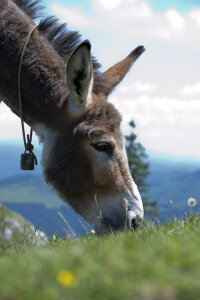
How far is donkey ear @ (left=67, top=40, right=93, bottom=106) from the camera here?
641 centimetres

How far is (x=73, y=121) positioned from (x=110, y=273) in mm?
4410

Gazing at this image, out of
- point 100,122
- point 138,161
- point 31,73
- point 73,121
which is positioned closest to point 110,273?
point 100,122

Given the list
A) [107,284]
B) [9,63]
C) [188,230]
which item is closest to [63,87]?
[9,63]

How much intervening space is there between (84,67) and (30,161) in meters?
1.89

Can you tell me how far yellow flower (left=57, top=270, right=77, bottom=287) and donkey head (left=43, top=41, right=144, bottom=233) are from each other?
3.63 meters

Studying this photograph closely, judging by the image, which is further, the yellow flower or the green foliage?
the green foliage

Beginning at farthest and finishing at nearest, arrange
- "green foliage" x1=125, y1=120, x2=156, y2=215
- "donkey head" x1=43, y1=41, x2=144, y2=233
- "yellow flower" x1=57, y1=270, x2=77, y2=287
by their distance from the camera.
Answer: "green foliage" x1=125, y1=120, x2=156, y2=215 → "donkey head" x1=43, y1=41, x2=144, y2=233 → "yellow flower" x1=57, y1=270, x2=77, y2=287

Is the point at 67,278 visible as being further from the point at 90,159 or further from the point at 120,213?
the point at 90,159

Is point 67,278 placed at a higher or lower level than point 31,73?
lower

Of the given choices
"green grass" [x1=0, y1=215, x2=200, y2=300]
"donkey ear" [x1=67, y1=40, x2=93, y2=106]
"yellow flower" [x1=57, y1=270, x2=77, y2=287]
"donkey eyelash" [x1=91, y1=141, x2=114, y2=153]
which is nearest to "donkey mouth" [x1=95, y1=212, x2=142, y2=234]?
"donkey eyelash" [x1=91, y1=141, x2=114, y2=153]

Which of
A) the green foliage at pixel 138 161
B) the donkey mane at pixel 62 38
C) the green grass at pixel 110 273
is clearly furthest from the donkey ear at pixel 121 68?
the green foliage at pixel 138 161

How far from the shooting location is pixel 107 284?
2562 millimetres

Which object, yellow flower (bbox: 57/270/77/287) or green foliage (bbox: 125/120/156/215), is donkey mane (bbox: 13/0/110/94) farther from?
green foliage (bbox: 125/120/156/215)

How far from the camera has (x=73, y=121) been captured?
6969 mm
